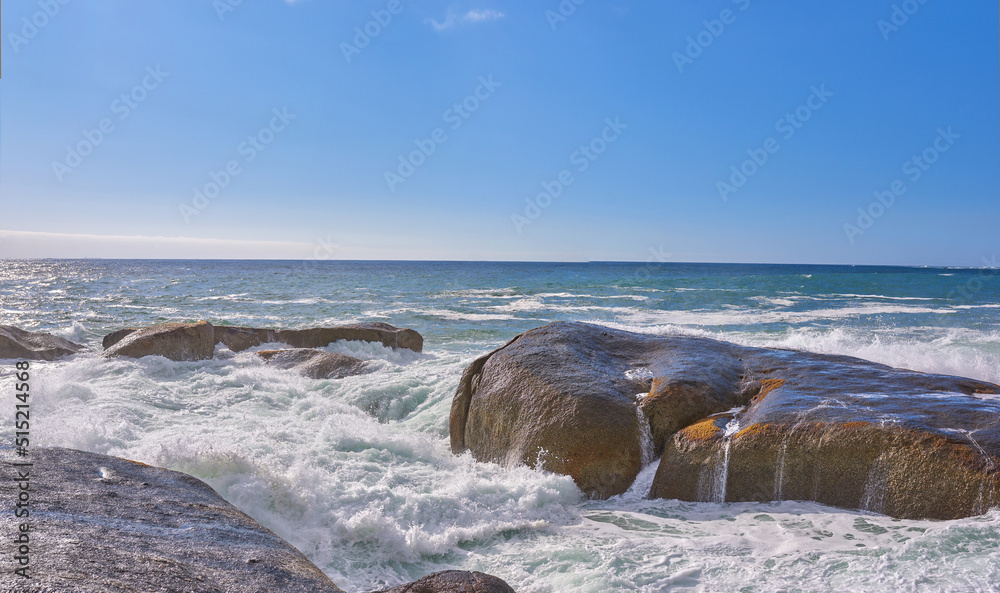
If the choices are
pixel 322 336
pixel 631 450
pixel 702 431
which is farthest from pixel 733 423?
pixel 322 336

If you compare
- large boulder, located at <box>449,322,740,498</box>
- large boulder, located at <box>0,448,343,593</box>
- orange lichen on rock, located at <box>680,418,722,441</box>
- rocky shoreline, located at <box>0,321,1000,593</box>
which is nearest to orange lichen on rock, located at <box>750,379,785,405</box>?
rocky shoreline, located at <box>0,321,1000,593</box>

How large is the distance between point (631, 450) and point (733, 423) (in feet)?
3.14

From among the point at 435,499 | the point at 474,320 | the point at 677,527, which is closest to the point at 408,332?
the point at 474,320

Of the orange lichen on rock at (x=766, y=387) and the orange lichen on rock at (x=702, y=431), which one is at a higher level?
the orange lichen on rock at (x=766, y=387)

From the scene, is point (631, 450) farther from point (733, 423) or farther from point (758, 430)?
point (758, 430)

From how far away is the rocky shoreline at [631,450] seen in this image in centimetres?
272

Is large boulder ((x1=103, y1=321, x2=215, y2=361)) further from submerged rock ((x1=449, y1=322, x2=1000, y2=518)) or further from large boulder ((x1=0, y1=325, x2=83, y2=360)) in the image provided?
submerged rock ((x1=449, y1=322, x2=1000, y2=518))

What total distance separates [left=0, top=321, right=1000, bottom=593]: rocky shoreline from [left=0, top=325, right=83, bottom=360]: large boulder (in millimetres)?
9140

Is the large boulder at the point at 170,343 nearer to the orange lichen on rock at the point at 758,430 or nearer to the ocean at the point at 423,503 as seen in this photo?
the ocean at the point at 423,503

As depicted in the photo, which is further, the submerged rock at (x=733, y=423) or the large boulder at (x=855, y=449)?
the submerged rock at (x=733, y=423)

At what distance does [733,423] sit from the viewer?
5.29 metres

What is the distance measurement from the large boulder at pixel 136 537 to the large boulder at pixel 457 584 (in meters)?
0.43

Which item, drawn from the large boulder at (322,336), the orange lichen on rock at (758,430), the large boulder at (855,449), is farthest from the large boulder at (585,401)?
the large boulder at (322,336)

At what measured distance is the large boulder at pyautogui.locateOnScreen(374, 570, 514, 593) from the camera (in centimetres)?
253
